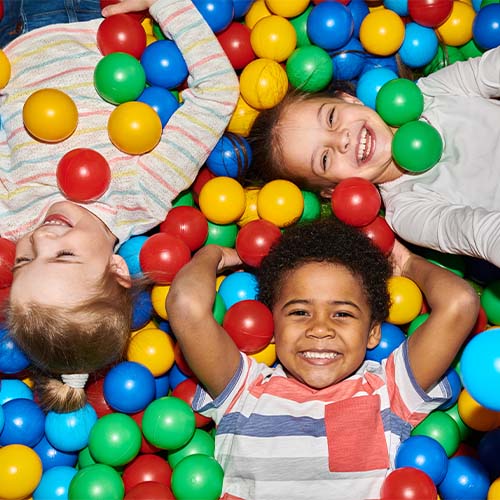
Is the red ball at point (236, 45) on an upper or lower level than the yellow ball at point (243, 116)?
upper

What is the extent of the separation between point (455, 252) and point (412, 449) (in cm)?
51

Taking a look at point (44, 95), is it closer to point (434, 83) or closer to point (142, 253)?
→ point (142, 253)

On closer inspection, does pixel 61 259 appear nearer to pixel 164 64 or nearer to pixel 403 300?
pixel 164 64

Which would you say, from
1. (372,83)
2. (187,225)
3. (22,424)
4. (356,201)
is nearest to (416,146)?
(356,201)

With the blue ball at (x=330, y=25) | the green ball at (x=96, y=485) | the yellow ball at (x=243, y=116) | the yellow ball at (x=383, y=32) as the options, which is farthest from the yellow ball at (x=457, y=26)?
the green ball at (x=96, y=485)

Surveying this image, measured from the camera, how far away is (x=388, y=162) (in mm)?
2201

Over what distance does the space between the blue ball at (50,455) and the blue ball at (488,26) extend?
1.65m

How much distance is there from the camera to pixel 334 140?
2.14 metres

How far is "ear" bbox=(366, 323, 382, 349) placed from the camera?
1.97m

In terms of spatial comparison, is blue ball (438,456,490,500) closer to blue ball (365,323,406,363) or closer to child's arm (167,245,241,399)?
blue ball (365,323,406,363)

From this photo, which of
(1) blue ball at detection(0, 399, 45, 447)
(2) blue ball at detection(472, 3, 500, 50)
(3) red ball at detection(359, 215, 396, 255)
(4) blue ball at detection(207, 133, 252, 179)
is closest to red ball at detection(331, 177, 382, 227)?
(3) red ball at detection(359, 215, 396, 255)

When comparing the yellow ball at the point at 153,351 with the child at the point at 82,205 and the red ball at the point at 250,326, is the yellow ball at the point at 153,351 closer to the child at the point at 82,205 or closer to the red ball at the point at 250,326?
the child at the point at 82,205

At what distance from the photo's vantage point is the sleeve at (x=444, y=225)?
1879 mm

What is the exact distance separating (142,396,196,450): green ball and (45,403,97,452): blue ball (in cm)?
15
